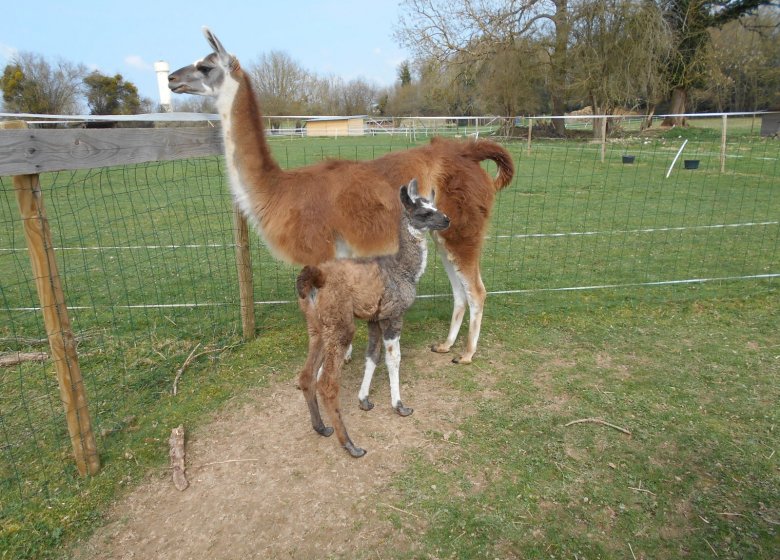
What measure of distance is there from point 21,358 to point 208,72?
287cm

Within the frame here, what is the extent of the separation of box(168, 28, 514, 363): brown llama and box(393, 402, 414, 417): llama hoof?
3.04 ft

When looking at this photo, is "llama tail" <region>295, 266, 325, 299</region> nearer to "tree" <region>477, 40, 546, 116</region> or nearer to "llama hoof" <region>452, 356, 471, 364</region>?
"llama hoof" <region>452, 356, 471, 364</region>

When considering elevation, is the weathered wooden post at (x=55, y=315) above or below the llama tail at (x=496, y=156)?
below

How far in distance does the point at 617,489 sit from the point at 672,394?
131 cm

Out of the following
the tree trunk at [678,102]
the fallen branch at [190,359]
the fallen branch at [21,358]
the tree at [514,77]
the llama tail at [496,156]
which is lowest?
the fallen branch at [190,359]

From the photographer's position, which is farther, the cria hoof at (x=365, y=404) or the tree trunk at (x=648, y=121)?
the tree trunk at (x=648, y=121)

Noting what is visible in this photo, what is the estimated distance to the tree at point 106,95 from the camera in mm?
34406

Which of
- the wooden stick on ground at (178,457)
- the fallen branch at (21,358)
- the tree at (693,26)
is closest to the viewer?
the wooden stick on ground at (178,457)

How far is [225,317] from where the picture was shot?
17.6ft

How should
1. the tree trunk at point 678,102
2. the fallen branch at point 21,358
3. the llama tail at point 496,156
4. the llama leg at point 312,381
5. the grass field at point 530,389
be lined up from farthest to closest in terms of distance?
1. the tree trunk at point 678,102
2. the llama tail at point 496,156
3. the fallen branch at point 21,358
4. the llama leg at point 312,381
5. the grass field at point 530,389

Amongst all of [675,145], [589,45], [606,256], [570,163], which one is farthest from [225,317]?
[589,45]

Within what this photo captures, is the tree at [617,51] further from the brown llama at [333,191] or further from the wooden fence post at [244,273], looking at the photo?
the wooden fence post at [244,273]

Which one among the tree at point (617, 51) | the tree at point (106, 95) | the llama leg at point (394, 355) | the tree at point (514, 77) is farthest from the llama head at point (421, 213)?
the tree at point (106, 95)

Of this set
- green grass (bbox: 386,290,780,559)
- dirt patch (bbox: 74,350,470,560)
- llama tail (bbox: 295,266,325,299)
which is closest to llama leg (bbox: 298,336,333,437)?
dirt patch (bbox: 74,350,470,560)
